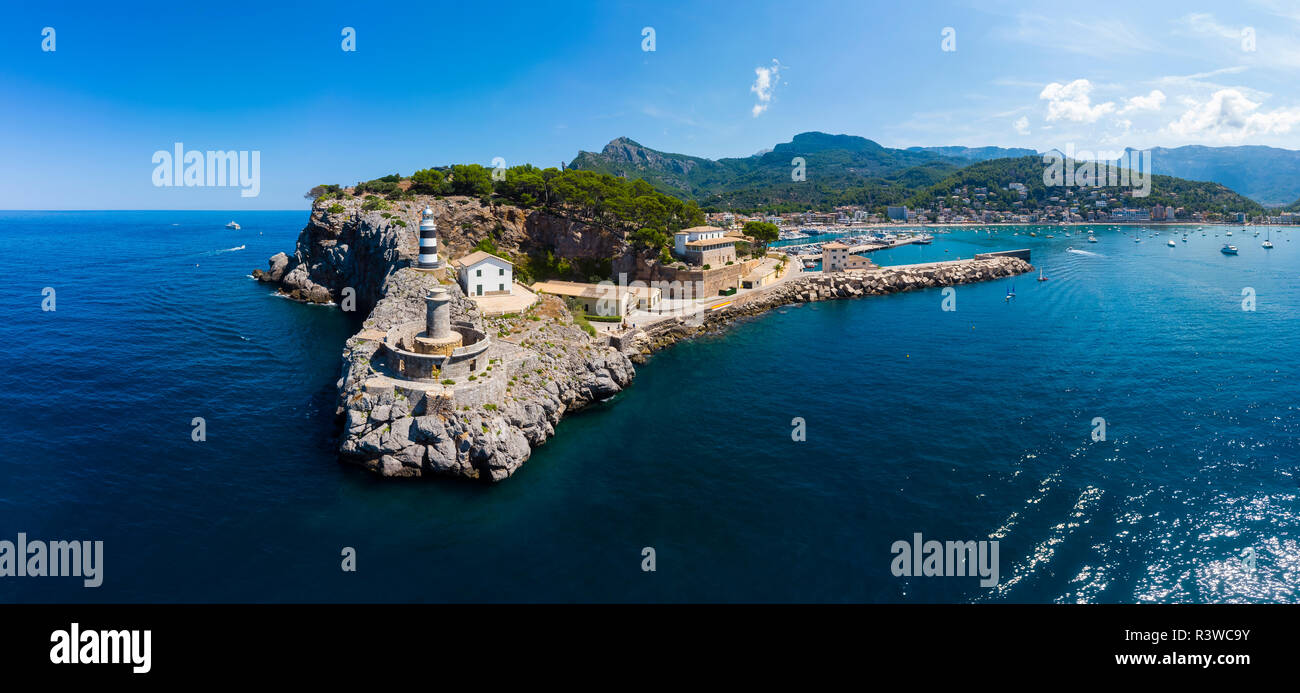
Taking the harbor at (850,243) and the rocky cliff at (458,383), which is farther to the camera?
the harbor at (850,243)

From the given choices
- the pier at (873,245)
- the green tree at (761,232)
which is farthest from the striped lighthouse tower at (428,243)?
the pier at (873,245)

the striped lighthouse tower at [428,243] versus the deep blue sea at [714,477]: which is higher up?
the striped lighthouse tower at [428,243]

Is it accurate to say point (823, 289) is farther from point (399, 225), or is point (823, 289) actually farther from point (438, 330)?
point (438, 330)

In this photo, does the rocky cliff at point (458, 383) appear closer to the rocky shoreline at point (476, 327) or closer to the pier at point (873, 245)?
the rocky shoreline at point (476, 327)
